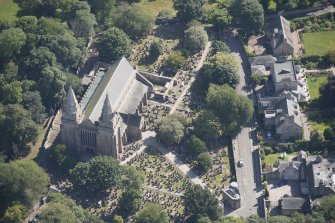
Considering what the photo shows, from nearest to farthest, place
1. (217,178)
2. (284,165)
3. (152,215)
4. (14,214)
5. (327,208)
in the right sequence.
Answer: (327,208) → (152,215) → (14,214) → (284,165) → (217,178)

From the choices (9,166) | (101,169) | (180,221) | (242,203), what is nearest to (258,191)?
(242,203)

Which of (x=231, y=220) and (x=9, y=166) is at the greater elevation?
(x=9, y=166)

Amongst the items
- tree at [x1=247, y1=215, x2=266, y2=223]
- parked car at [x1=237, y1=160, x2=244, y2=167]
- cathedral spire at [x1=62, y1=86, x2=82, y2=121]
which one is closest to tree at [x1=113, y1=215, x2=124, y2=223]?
cathedral spire at [x1=62, y1=86, x2=82, y2=121]

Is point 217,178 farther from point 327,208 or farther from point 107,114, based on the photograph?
point 327,208

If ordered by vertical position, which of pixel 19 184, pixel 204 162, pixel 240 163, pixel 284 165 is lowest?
pixel 240 163

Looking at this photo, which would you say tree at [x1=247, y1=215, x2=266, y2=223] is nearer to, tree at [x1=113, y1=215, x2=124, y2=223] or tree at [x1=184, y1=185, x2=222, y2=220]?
tree at [x1=184, y1=185, x2=222, y2=220]

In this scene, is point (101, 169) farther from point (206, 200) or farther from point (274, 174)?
point (274, 174)

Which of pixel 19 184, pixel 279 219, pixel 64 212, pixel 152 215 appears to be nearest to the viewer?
pixel 279 219

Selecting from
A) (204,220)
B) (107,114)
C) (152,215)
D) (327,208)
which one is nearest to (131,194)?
(152,215)
